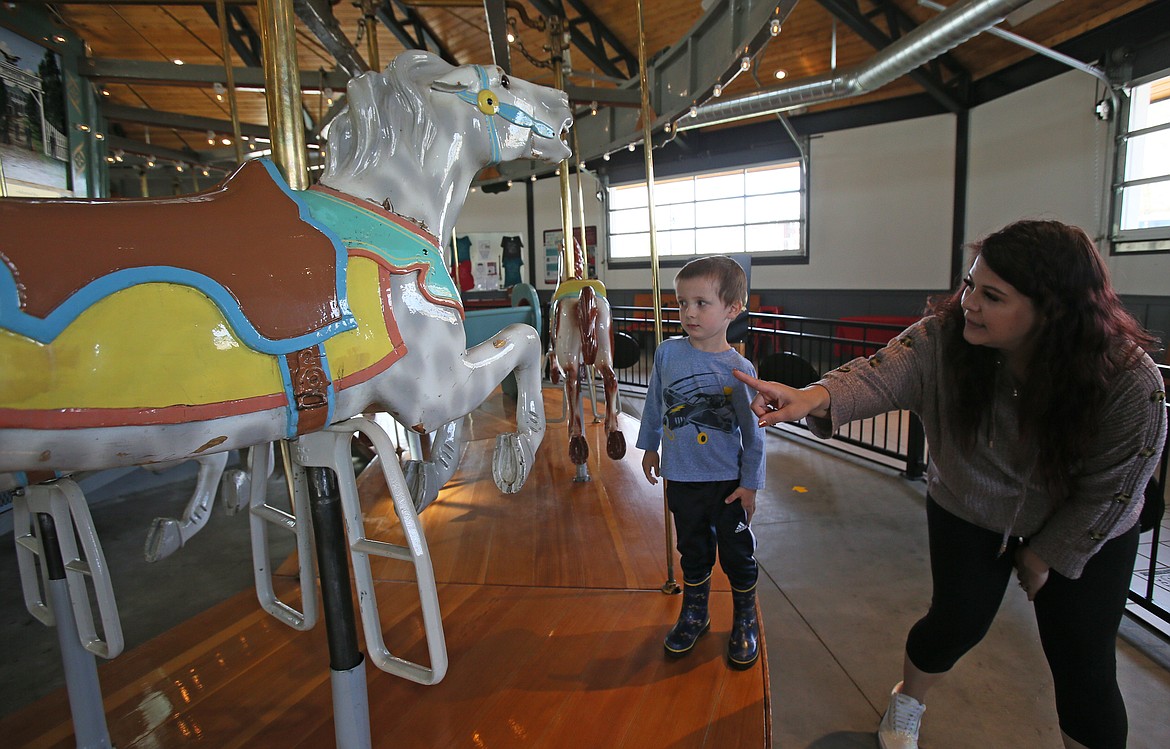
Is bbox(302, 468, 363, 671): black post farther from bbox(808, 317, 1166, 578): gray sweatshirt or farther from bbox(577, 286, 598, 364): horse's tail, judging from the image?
bbox(577, 286, 598, 364): horse's tail

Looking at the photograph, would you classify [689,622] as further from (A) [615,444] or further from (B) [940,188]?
(B) [940,188]

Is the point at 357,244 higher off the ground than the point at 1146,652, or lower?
higher

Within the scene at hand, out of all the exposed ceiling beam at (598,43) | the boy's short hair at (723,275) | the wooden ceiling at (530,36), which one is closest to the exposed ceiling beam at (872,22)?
the wooden ceiling at (530,36)

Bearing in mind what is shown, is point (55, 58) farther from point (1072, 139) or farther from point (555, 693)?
point (1072, 139)

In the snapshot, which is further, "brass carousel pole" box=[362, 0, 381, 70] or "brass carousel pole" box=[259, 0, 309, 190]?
"brass carousel pole" box=[362, 0, 381, 70]

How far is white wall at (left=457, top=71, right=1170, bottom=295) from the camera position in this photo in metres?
6.23

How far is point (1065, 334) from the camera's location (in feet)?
3.36

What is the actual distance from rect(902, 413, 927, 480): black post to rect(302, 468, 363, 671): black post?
11.0 ft

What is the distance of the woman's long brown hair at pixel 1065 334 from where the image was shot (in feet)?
3.32

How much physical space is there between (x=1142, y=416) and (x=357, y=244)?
1.42 m

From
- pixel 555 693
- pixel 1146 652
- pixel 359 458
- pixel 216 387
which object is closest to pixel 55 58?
pixel 359 458

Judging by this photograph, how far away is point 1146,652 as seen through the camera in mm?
1988

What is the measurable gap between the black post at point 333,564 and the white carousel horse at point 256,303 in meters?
0.17

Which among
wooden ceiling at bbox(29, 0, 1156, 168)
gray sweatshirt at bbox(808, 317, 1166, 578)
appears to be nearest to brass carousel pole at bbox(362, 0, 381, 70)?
gray sweatshirt at bbox(808, 317, 1166, 578)
